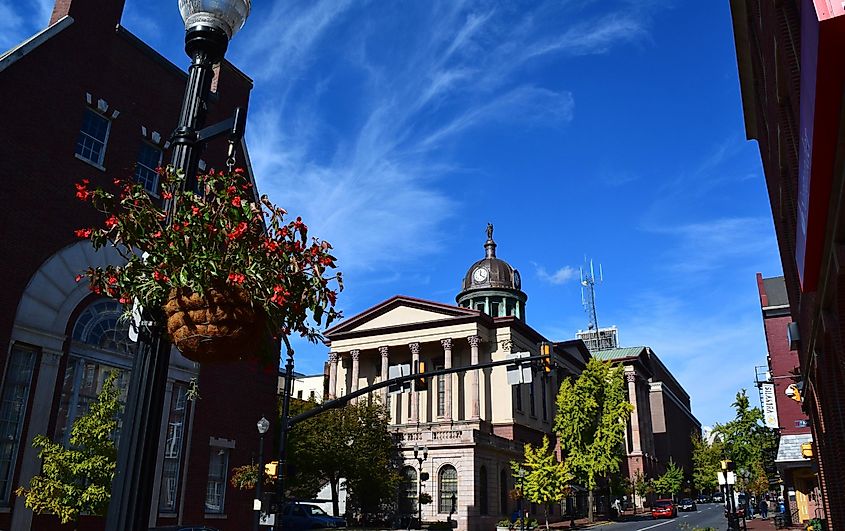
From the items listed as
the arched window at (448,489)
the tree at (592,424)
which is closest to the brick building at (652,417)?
the tree at (592,424)

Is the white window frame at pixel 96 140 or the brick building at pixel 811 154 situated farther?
the white window frame at pixel 96 140

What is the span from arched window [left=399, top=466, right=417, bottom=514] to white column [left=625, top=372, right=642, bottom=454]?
4603 centimetres

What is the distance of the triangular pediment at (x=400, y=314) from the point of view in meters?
59.3

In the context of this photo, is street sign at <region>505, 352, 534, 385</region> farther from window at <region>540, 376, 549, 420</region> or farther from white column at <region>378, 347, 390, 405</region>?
window at <region>540, 376, 549, 420</region>

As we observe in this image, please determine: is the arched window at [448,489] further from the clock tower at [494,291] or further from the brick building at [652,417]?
the brick building at [652,417]

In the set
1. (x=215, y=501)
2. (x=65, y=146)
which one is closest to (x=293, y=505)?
(x=215, y=501)

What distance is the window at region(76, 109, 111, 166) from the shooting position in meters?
17.7

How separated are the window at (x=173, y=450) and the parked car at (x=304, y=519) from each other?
2046 cm

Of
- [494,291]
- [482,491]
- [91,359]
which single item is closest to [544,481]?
[482,491]

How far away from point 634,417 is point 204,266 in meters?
93.0

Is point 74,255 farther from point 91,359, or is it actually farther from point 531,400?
point 531,400

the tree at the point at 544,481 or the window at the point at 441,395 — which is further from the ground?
the window at the point at 441,395

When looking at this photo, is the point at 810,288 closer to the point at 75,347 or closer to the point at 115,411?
the point at 115,411

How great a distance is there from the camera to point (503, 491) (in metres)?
54.5
